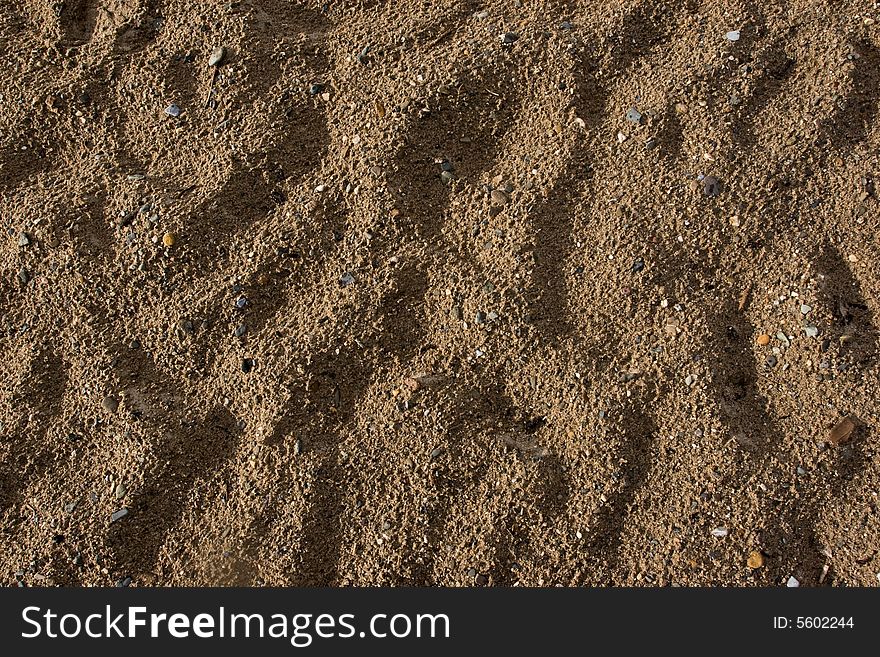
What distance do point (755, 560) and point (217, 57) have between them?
4.50 feet

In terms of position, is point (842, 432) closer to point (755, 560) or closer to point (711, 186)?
point (755, 560)

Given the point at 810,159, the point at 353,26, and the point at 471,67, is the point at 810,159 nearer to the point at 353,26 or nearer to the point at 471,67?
the point at 471,67

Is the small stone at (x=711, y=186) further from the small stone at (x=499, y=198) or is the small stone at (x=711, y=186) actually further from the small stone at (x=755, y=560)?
the small stone at (x=755, y=560)

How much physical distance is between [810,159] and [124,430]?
1.37m

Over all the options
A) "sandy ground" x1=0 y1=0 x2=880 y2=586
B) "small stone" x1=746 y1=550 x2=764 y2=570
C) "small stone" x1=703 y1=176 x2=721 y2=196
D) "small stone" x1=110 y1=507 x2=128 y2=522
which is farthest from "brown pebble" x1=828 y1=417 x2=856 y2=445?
"small stone" x1=110 y1=507 x2=128 y2=522

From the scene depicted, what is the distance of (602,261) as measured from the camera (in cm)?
134

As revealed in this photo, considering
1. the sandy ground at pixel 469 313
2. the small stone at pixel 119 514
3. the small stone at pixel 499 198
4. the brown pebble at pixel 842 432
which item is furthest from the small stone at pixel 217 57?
the brown pebble at pixel 842 432

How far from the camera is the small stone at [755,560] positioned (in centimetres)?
126

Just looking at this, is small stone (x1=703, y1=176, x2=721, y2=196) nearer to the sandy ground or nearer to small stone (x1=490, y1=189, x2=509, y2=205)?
the sandy ground

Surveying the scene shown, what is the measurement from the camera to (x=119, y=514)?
4.39 feet

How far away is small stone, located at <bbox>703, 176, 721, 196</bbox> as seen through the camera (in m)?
1.34

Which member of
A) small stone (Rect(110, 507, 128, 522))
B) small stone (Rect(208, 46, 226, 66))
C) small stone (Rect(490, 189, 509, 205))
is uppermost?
small stone (Rect(208, 46, 226, 66))

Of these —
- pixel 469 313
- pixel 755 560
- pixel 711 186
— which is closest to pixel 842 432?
pixel 755 560

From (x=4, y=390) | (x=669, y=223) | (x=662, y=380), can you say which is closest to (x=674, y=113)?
(x=669, y=223)
